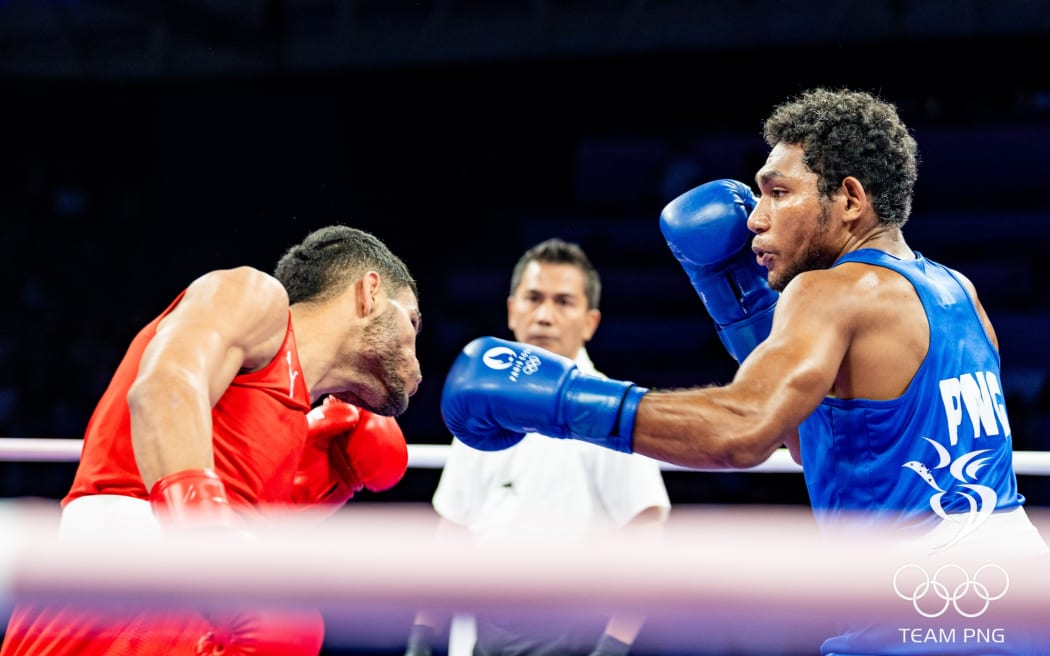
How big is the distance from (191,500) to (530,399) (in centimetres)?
48

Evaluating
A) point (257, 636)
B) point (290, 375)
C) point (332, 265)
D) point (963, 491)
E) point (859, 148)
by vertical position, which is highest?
point (859, 148)

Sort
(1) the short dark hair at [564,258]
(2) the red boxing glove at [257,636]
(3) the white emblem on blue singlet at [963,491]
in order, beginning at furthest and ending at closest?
(1) the short dark hair at [564,258]
(3) the white emblem on blue singlet at [963,491]
(2) the red boxing glove at [257,636]

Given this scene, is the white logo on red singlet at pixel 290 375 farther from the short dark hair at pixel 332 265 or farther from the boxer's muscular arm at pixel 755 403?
the boxer's muscular arm at pixel 755 403

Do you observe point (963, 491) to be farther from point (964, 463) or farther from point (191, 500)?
point (191, 500)

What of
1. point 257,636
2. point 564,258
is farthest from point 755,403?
point 564,258

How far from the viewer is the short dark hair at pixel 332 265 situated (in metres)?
1.92

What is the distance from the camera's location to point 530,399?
1.44 meters

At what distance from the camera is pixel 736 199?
77.4 inches

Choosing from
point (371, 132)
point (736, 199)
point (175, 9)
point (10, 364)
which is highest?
point (175, 9)

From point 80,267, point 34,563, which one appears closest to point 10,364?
point 80,267

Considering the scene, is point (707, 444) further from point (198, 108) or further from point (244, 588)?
point (198, 108)

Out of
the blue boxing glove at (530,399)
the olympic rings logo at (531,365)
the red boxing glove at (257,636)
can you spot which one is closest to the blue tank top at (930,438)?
the blue boxing glove at (530,399)

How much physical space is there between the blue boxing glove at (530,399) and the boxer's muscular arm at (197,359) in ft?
1.09

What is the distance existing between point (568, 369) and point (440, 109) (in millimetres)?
6620
